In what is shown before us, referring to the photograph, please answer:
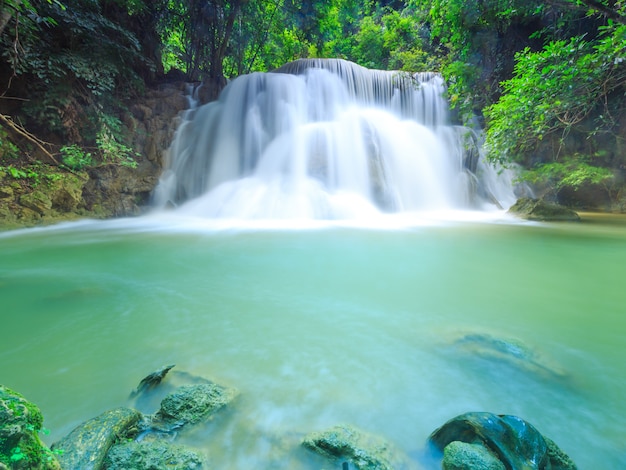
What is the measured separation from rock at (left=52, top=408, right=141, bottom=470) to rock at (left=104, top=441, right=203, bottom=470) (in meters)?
0.03

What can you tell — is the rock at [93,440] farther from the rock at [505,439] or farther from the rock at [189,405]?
the rock at [505,439]

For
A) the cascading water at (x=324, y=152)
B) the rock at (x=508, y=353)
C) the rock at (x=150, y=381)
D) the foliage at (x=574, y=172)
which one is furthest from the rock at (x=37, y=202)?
the foliage at (x=574, y=172)

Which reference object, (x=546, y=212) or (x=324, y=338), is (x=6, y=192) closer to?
(x=324, y=338)

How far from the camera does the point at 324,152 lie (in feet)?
30.3

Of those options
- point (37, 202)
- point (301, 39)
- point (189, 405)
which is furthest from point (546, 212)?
point (301, 39)

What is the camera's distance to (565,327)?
2162 millimetres

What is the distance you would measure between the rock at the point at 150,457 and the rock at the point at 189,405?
124 millimetres

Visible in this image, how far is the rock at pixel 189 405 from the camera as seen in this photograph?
128 centimetres

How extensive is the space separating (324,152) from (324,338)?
309 inches

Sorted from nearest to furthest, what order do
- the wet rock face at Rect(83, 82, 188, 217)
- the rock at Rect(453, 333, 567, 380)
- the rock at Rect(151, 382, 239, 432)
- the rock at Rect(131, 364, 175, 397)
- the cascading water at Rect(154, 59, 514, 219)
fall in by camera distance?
the rock at Rect(151, 382, 239, 432), the rock at Rect(131, 364, 175, 397), the rock at Rect(453, 333, 567, 380), the wet rock face at Rect(83, 82, 188, 217), the cascading water at Rect(154, 59, 514, 219)

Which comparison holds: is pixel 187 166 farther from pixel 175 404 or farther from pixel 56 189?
pixel 175 404

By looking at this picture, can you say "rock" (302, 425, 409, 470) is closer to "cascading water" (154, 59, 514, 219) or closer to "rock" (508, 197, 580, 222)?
"cascading water" (154, 59, 514, 219)

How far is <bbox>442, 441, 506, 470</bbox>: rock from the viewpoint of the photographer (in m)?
1.01

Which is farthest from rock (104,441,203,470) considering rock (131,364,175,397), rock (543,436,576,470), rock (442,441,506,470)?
rock (543,436,576,470)
